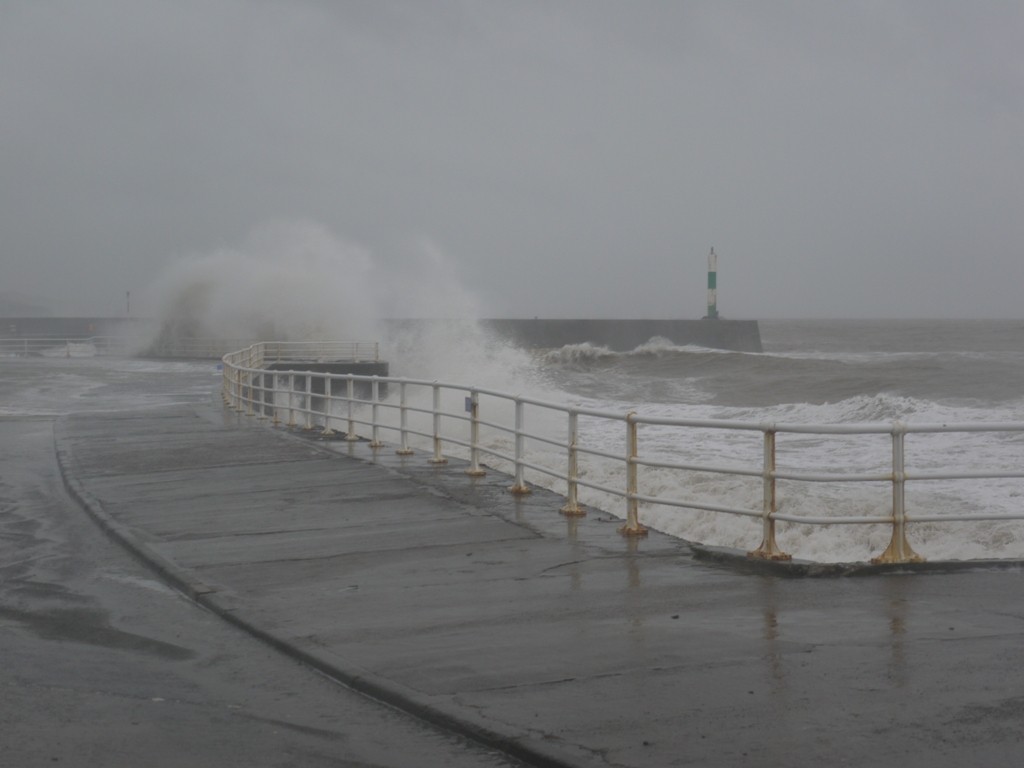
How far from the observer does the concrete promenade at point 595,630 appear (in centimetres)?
486

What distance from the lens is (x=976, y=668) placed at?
225 inches

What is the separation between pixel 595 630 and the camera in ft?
22.0

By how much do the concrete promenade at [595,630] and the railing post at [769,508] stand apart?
0.85 feet

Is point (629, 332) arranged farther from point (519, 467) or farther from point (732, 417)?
point (519, 467)

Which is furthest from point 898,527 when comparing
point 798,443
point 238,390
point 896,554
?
point 238,390

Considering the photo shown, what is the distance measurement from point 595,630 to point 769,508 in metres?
A: 2.38

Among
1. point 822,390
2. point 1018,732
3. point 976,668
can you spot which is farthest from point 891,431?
point 822,390

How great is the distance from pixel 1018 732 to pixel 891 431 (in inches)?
146

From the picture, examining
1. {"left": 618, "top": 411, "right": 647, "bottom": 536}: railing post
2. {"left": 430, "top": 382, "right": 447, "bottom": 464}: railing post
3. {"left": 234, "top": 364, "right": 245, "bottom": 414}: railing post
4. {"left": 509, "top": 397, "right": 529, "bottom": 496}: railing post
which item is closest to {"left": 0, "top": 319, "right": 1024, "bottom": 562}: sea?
{"left": 618, "top": 411, "right": 647, "bottom": 536}: railing post

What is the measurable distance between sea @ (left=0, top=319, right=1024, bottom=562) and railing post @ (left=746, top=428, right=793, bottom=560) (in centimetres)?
41

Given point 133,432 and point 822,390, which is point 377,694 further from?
point 822,390

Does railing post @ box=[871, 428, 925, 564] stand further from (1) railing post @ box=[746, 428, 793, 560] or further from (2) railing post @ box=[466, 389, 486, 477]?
(2) railing post @ box=[466, 389, 486, 477]

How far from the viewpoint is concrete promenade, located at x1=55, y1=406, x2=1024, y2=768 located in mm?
4859

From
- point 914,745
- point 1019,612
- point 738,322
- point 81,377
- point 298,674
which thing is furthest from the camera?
point 738,322
